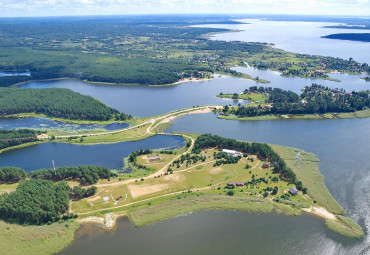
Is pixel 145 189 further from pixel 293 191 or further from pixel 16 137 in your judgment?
pixel 16 137

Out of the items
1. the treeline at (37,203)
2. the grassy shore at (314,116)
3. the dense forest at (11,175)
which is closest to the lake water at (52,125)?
the dense forest at (11,175)

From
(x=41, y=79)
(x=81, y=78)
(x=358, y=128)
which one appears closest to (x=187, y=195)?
(x=358, y=128)

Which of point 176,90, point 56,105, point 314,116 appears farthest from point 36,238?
point 176,90

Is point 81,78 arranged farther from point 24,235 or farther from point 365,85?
point 365,85

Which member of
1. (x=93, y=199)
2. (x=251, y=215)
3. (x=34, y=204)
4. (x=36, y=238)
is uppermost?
(x=34, y=204)

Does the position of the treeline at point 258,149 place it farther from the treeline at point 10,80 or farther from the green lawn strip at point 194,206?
the treeline at point 10,80

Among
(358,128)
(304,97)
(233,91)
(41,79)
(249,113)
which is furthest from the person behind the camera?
(41,79)
